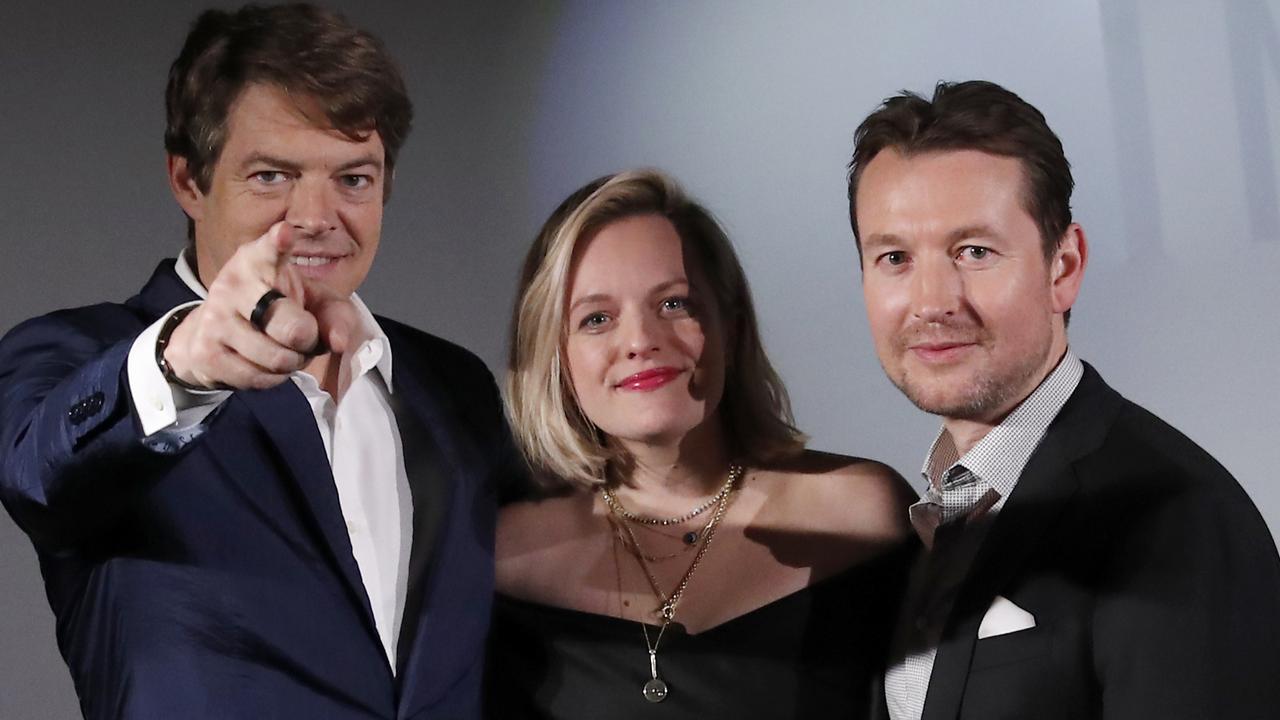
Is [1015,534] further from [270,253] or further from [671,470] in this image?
[270,253]

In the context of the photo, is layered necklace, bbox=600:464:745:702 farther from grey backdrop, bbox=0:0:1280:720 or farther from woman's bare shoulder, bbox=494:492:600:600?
grey backdrop, bbox=0:0:1280:720

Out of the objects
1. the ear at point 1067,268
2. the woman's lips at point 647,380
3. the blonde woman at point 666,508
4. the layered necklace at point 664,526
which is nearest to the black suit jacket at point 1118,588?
the ear at point 1067,268

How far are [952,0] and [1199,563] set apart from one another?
1252 millimetres

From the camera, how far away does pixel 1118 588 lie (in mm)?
1601

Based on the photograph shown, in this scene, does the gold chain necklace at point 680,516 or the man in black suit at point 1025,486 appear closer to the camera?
the man in black suit at point 1025,486

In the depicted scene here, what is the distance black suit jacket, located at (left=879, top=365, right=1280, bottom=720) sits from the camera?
1.52m

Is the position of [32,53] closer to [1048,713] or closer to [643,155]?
[643,155]

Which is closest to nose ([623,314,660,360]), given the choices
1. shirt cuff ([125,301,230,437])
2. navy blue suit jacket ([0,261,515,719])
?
navy blue suit jacket ([0,261,515,719])

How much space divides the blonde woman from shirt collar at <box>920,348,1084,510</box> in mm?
306

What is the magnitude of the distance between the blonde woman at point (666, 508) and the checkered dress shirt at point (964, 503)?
0.17 meters

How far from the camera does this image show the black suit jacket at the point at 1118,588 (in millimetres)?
1521

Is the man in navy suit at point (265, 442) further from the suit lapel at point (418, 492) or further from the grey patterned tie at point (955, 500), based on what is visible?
the grey patterned tie at point (955, 500)

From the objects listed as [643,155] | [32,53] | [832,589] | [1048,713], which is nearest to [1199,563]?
[1048,713]

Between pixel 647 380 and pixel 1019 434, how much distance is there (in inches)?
21.4
